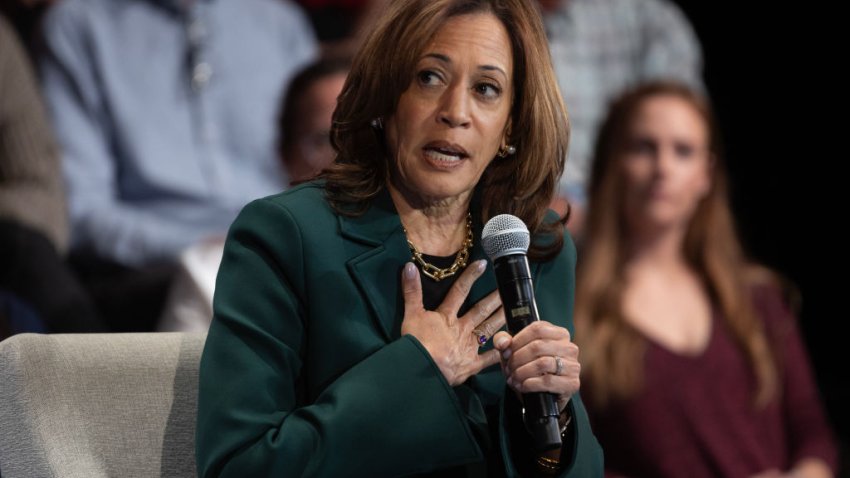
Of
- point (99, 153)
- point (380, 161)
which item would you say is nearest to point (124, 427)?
point (380, 161)

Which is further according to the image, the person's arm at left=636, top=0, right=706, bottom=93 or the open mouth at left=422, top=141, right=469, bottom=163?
the person's arm at left=636, top=0, right=706, bottom=93

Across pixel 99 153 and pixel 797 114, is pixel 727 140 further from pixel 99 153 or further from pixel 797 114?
pixel 99 153

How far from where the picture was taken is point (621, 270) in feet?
9.40

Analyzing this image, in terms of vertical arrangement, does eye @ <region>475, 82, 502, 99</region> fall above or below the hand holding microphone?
above

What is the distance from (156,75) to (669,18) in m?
1.72

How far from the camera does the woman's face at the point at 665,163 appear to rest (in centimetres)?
293

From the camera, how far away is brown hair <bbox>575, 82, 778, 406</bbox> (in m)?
2.66

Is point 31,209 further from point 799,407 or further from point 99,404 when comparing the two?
point 799,407

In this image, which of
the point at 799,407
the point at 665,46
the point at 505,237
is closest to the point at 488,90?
the point at 505,237

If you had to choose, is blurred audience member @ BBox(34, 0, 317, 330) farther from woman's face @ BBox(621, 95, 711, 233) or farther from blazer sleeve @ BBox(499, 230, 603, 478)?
blazer sleeve @ BBox(499, 230, 603, 478)

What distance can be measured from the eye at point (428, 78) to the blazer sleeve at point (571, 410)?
281 mm

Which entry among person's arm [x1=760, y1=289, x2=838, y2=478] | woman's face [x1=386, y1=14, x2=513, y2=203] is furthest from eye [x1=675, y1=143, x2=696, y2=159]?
woman's face [x1=386, y1=14, x2=513, y2=203]

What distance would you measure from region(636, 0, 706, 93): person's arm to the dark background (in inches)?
9.1

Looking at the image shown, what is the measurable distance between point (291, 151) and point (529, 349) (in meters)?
1.74
